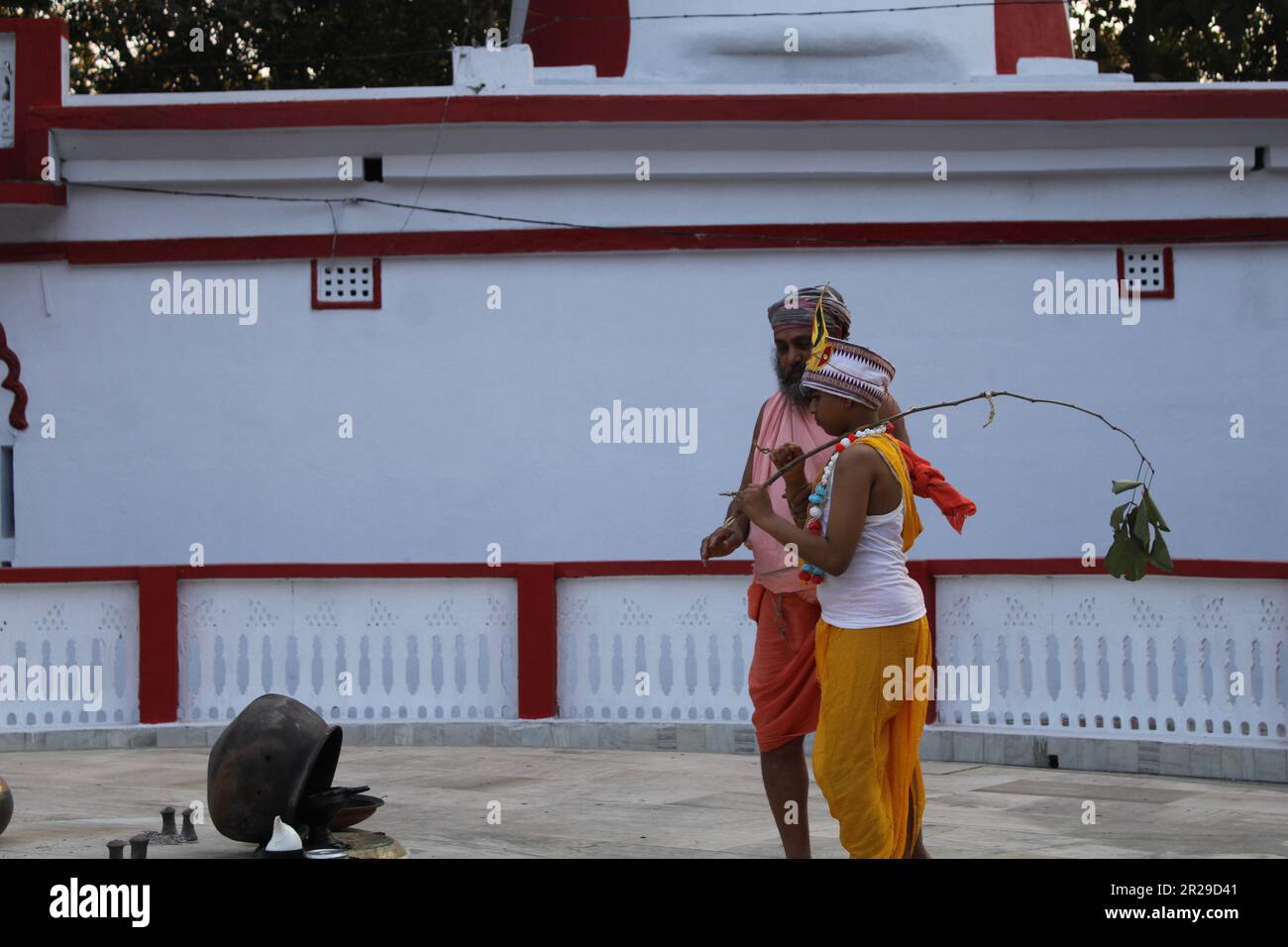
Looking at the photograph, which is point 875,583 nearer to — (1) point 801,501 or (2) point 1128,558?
(1) point 801,501

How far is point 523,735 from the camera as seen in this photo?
974 cm

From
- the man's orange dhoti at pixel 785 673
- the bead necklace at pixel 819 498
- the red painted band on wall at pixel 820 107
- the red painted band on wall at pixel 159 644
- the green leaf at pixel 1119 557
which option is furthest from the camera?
the red painted band on wall at pixel 820 107

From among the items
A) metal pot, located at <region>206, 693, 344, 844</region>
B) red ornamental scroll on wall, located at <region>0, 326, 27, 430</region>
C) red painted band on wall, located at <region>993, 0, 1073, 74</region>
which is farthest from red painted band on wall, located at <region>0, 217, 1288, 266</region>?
metal pot, located at <region>206, 693, 344, 844</region>

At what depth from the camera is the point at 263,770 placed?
618 centimetres

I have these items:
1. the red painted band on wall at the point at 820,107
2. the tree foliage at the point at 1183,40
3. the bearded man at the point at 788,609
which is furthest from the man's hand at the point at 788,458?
the tree foliage at the point at 1183,40

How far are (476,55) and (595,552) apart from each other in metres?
3.67

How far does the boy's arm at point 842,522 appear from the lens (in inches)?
200

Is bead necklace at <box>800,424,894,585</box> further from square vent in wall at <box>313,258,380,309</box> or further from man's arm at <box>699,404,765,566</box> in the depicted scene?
square vent in wall at <box>313,258,380,309</box>

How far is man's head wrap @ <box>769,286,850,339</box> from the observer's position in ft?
18.8

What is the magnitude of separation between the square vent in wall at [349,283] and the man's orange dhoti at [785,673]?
7.41 metres

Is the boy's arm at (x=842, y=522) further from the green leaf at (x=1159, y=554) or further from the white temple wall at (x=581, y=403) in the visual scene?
the white temple wall at (x=581, y=403)

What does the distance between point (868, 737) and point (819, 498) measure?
725mm

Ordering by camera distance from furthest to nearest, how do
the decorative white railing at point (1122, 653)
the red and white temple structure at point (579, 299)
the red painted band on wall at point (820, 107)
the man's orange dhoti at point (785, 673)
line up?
1. the red and white temple structure at point (579, 299)
2. the red painted band on wall at point (820, 107)
3. the decorative white railing at point (1122, 653)
4. the man's orange dhoti at point (785, 673)
